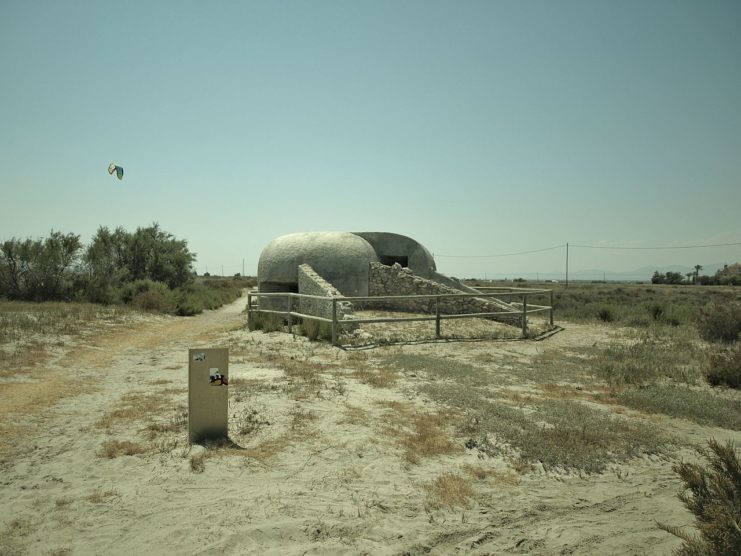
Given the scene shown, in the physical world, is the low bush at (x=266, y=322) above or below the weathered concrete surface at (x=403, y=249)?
below

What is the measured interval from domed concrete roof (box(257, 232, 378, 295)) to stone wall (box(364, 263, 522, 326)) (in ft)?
1.85

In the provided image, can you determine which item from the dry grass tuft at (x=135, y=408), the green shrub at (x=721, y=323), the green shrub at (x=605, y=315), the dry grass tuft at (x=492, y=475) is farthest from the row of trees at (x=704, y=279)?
the dry grass tuft at (x=135, y=408)

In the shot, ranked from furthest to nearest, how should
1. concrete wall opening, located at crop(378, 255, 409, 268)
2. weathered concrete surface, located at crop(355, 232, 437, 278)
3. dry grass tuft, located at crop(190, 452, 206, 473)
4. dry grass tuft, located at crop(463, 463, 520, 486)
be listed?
1. concrete wall opening, located at crop(378, 255, 409, 268)
2. weathered concrete surface, located at crop(355, 232, 437, 278)
3. dry grass tuft, located at crop(190, 452, 206, 473)
4. dry grass tuft, located at crop(463, 463, 520, 486)

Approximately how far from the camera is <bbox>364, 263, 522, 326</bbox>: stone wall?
16391 millimetres

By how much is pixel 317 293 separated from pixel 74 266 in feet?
42.8

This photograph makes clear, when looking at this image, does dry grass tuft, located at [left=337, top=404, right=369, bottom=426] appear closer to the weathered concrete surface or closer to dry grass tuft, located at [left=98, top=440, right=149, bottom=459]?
dry grass tuft, located at [left=98, top=440, right=149, bottom=459]

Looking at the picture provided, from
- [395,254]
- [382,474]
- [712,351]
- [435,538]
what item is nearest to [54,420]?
[382,474]

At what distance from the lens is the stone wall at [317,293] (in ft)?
43.3

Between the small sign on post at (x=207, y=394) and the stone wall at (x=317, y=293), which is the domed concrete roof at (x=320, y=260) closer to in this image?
the stone wall at (x=317, y=293)

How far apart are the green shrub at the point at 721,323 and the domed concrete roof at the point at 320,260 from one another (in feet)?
35.8

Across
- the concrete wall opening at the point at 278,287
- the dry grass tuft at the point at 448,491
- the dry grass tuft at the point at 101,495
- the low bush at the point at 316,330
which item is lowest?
the dry grass tuft at the point at 101,495

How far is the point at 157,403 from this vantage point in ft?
20.4

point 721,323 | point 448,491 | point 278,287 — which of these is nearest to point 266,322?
point 278,287

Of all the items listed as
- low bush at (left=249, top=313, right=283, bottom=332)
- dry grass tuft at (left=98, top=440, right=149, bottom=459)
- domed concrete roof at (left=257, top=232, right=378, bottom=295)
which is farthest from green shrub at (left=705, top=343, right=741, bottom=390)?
domed concrete roof at (left=257, top=232, right=378, bottom=295)
